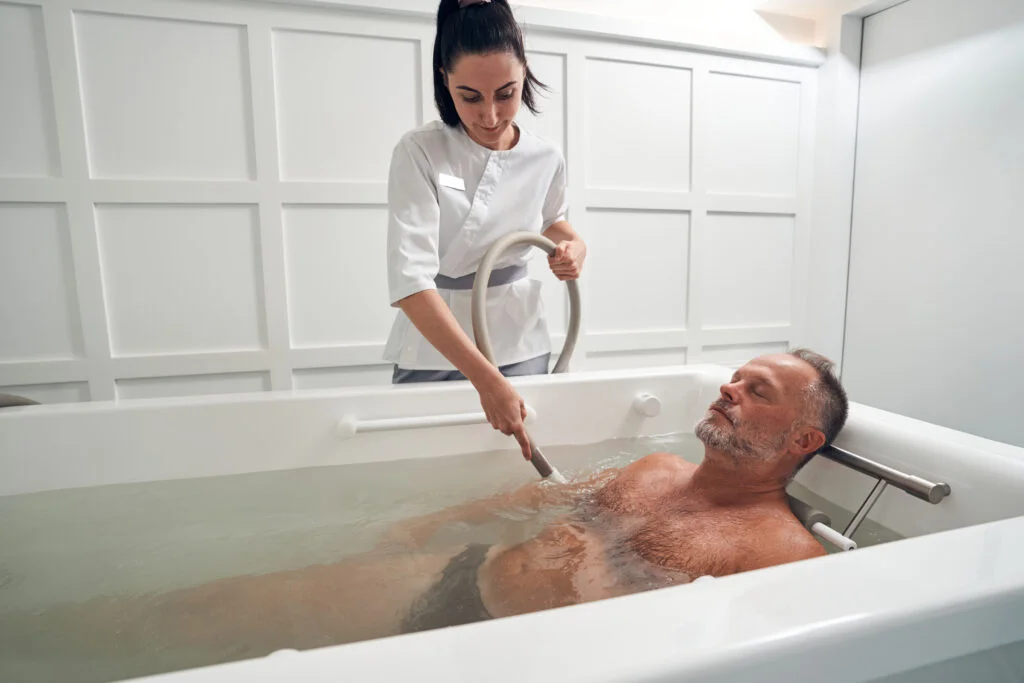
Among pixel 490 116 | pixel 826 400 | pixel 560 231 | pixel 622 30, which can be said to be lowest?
pixel 826 400

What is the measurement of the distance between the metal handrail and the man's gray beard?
0.16 m

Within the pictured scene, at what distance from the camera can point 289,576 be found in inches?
35.0

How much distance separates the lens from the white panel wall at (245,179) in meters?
1.81

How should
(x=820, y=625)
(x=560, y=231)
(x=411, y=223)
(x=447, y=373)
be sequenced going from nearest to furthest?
(x=820, y=625), (x=411, y=223), (x=447, y=373), (x=560, y=231)

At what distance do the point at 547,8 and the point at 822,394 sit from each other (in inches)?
70.6

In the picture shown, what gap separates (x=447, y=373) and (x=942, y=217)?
2.05m

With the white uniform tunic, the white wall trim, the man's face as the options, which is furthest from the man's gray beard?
the white wall trim

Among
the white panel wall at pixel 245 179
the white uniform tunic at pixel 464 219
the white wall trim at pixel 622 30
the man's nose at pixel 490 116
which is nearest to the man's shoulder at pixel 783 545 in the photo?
the white uniform tunic at pixel 464 219

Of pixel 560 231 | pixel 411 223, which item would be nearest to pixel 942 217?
pixel 560 231

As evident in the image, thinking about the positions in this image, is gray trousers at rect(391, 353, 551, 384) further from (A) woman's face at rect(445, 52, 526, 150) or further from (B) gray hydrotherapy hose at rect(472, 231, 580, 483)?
(A) woman's face at rect(445, 52, 526, 150)

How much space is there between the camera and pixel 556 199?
1.57 m

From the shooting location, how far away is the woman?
43.1 inches

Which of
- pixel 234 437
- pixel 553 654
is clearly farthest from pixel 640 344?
pixel 553 654

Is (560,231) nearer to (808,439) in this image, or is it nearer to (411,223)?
(411,223)
